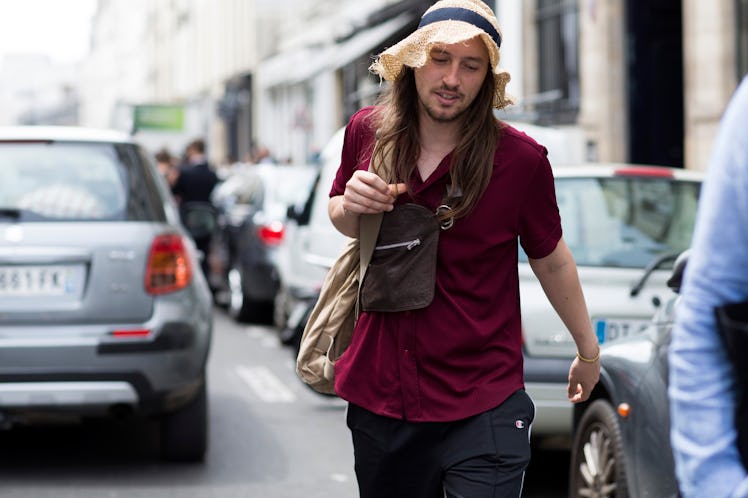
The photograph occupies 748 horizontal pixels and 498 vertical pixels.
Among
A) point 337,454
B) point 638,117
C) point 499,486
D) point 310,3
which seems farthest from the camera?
point 310,3

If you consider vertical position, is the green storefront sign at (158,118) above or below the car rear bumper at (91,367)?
above

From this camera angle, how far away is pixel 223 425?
26.8 ft

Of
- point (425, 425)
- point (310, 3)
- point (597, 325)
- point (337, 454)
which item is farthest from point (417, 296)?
point (310, 3)

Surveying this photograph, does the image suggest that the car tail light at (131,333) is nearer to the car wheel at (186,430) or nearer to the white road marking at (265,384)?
the car wheel at (186,430)

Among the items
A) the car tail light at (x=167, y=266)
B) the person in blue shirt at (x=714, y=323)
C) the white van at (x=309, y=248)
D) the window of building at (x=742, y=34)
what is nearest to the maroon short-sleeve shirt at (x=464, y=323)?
the person in blue shirt at (x=714, y=323)

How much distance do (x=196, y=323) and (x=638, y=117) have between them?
1343 centimetres

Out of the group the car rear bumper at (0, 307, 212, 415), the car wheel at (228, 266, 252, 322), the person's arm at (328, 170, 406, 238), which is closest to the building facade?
the person's arm at (328, 170, 406, 238)

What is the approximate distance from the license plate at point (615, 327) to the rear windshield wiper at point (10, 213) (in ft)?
8.56

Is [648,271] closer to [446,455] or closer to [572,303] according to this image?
[572,303]

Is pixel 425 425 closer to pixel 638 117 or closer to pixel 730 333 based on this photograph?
pixel 730 333

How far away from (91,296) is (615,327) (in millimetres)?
2281

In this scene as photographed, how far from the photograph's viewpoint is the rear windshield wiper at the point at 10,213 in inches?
253

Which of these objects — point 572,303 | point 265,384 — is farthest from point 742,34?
point 572,303

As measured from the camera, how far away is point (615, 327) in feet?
20.3
